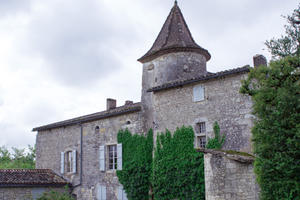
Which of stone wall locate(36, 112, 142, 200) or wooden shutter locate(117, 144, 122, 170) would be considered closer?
wooden shutter locate(117, 144, 122, 170)

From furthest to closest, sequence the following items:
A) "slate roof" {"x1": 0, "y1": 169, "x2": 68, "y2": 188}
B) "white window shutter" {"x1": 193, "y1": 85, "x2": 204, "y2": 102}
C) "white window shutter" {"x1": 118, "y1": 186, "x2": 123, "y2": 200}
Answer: "slate roof" {"x1": 0, "y1": 169, "x2": 68, "y2": 188} < "white window shutter" {"x1": 118, "y1": 186, "x2": 123, "y2": 200} < "white window shutter" {"x1": 193, "y1": 85, "x2": 204, "y2": 102}

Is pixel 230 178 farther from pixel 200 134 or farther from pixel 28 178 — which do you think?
pixel 28 178

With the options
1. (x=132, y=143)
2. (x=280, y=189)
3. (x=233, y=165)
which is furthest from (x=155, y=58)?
(x=280, y=189)

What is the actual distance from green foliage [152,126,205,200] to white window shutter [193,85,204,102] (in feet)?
→ 4.02

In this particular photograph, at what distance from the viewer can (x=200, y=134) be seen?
14047mm

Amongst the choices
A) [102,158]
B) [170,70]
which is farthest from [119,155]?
[170,70]

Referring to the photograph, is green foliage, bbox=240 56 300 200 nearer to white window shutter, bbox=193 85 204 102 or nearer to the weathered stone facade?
the weathered stone facade

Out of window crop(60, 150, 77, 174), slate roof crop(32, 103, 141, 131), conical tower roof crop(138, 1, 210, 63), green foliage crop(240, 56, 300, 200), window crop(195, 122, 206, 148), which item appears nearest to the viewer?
green foliage crop(240, 56, 300, 200)

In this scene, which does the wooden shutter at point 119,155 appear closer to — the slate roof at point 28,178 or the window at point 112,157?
the window at point 112,157

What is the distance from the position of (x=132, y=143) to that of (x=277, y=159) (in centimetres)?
910

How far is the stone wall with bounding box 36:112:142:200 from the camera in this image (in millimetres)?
17609

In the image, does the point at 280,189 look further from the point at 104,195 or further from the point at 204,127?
the point at 104,195

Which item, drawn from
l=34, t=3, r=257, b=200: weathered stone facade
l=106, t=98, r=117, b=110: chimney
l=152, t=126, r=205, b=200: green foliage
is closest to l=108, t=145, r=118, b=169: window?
l=34, t=3, r=257, b=200: weathered stone facade

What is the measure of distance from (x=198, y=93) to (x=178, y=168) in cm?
303
